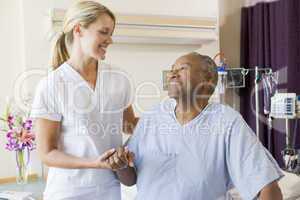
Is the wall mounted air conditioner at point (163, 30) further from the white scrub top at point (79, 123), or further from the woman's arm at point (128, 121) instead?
the white scrub top at point (79, 123)

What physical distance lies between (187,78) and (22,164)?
4.26ft

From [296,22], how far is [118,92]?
169cm

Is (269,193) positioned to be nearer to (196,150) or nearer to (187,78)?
(196,150)

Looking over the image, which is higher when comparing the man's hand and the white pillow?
the man's hand

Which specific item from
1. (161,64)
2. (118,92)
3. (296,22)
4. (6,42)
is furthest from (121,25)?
(296,22)

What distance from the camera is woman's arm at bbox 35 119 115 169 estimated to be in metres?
1.11

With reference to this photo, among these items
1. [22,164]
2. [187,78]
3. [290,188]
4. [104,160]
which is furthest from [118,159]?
[22,164]

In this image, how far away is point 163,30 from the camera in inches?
92.9

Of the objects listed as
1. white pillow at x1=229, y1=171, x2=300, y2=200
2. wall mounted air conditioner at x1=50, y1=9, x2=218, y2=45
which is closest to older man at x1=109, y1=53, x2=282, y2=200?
white pillow at x1=229, y1=171, x2=300, y2=200

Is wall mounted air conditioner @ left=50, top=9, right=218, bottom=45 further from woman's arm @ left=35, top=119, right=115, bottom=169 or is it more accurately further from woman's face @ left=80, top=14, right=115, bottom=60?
woman's arm @ left=35, top=119, right=115, bottom=169

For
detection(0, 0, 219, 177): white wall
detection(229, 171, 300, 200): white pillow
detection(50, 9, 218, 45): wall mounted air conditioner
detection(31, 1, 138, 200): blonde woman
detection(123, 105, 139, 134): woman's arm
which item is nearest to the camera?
detection(31, 1, 138, 200): blonde woman

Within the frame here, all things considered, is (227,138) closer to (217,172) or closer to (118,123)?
(217,172)

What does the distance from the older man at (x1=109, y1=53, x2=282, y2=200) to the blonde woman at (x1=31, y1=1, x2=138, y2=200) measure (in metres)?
0.12

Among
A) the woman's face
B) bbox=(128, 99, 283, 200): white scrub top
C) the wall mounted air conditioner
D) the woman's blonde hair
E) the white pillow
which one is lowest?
the white pillow
